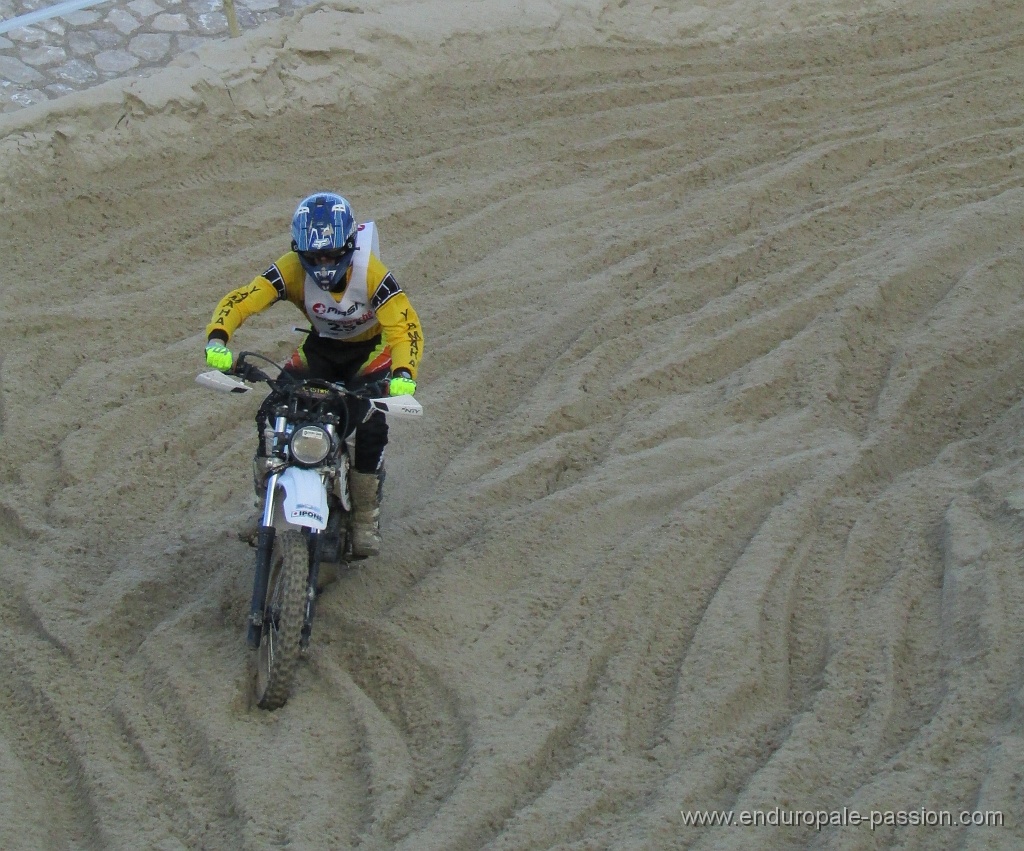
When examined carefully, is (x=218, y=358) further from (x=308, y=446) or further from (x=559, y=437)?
(x=559, y=437)

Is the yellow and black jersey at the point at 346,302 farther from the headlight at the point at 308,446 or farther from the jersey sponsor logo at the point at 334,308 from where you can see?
the headlight at the point at 308,446

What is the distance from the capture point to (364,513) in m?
5.61

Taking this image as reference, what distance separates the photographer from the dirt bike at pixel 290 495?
190 inches

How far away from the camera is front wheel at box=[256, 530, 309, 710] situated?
4770 mm

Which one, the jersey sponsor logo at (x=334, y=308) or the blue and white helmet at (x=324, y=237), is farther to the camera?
the jersey sponsor logo at (x=334, y=308)

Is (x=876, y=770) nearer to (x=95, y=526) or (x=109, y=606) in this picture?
(x=109, y=606)

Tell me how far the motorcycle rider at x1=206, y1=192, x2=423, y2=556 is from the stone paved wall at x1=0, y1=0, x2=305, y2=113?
16.5 ft

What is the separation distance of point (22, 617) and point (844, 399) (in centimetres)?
413

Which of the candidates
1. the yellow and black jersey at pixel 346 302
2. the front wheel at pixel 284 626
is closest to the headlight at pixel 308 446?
the front wheel at pixel 284 626

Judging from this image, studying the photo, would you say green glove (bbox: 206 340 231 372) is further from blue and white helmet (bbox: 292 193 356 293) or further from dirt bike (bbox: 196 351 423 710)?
blue and white helmet (bbox: 292 193 356 293)

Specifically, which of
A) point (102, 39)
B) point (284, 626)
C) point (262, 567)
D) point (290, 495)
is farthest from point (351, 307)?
point (102, 39)

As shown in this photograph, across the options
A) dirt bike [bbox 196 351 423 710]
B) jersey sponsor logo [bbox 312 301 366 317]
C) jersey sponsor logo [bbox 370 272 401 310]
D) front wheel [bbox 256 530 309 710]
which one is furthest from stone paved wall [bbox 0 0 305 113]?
front wheel [bbox 256 530 309 710]

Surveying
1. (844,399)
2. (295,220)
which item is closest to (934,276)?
(844,399)

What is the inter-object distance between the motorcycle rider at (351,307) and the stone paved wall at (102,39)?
16.5 feet
